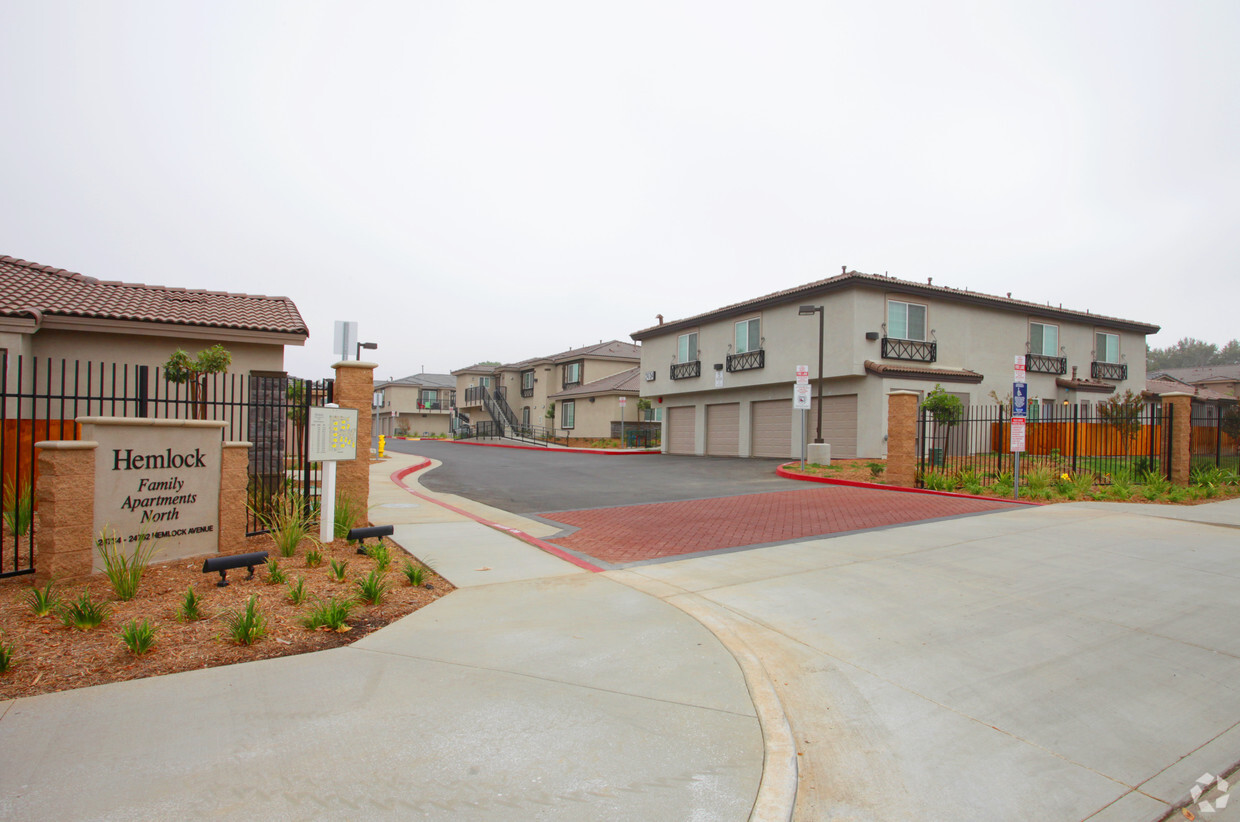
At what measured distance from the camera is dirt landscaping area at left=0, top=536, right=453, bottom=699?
453 cm

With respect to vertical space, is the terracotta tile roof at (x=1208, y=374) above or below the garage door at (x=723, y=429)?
above

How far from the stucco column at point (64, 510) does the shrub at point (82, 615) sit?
1064 millimetres

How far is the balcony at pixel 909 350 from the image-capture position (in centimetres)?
Result: 2564

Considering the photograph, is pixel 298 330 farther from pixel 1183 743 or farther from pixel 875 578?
pixel 1183 743

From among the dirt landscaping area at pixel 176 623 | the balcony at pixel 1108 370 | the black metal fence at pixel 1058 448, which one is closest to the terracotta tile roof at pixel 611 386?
the black metal fence at pixel 1058 448

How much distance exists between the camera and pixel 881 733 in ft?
13.0

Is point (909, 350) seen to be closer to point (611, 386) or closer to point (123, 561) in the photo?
point (611, 386)

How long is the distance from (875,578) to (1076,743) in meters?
3.40

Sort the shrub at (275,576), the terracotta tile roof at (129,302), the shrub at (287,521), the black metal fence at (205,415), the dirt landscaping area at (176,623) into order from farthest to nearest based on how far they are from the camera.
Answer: the terracotta tile roof at (129,302), the black metal fence at (205,415), the shrub at (287,521), the shrub at (275,576), the dirt landscaping area at (176,623)

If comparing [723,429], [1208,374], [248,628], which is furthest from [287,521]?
[1208,374]

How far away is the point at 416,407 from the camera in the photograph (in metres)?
78.9

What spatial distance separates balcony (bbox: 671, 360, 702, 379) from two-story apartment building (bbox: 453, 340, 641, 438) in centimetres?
1043

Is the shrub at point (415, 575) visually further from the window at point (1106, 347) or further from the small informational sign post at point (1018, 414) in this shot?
the window at point (1106, 347)

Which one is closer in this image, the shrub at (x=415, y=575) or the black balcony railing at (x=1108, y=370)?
the shrub at (x=415, y=575)
